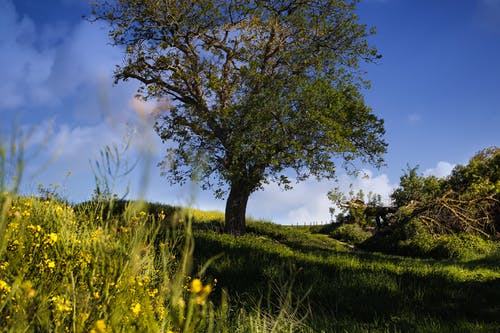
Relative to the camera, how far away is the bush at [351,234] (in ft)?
74.9

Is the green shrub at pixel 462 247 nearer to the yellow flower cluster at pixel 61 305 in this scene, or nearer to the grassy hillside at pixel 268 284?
the grassy hillside at pixel 268 284

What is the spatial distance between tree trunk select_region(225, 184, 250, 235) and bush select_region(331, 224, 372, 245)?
258 inches

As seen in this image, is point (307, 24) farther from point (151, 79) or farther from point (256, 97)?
point (151, 79)

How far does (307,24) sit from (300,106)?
12.1 feet

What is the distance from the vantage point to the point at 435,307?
7.97 m

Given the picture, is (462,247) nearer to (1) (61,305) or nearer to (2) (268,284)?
(2) (268,284)

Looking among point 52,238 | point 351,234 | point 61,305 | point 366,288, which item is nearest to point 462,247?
point 351,234

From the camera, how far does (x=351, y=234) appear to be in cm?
2320

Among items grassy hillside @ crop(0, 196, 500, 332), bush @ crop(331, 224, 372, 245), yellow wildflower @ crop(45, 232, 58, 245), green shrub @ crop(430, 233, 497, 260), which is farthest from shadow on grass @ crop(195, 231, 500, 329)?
bush @ crop(331, 224, 372, 245)

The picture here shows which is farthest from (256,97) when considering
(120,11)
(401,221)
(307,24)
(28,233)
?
(28,233)

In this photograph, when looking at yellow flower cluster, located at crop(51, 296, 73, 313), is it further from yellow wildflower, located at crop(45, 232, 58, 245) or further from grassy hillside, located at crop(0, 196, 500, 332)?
yellow wildflower, located at crop(45, 232, 58, 245)

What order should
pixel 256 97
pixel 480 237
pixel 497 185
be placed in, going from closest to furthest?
1. pixel 256 97
2. pixel 480 237
3. pixel 497 185

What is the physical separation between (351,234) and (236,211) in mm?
7115

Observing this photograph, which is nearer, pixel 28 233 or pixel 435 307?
pixel 28 233
